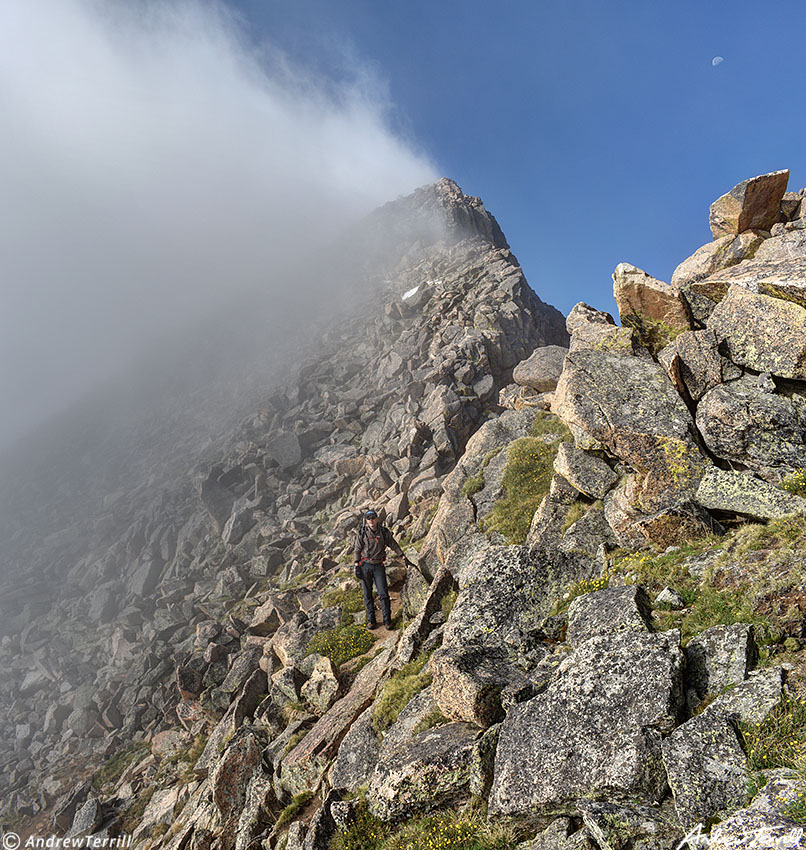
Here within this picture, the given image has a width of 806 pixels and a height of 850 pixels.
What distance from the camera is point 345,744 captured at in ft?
40.5

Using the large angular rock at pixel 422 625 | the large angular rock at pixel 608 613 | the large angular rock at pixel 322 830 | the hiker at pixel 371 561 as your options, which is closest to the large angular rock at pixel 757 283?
the large angular rock at pixel 608 613

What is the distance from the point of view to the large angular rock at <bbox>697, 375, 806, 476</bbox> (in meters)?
11.6

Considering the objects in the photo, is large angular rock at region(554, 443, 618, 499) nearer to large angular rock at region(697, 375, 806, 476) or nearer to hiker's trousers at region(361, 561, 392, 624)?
large angular rock at region(697, 375, 806, 476)

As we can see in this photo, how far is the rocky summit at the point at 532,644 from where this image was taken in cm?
721

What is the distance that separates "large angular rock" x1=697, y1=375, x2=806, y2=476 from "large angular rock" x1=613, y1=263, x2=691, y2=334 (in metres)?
3.83

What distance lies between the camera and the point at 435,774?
28.5ft

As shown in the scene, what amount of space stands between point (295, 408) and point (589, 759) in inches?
1999

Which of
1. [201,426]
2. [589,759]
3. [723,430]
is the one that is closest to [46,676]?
[201,426]

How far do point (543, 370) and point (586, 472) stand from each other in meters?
15.9

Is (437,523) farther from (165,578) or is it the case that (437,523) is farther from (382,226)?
(382,226)

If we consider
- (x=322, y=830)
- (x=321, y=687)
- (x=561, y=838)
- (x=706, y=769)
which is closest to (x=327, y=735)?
(x=321, y=687)

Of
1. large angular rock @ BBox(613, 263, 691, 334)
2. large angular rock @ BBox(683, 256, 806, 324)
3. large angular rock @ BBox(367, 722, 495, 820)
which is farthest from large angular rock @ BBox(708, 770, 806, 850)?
large angular rock @ BBox(613, 263, 691, 334)

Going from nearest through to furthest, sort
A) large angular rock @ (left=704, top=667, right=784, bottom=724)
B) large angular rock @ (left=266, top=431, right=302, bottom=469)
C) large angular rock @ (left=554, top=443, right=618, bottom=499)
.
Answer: large angular rock @ (left=704, top=667, right=784, bottom=724) < large angular rock @ (left=554, top=443, right=618, bottom=499) < large angular rock @ (left=266, top=431, right=302, bottom=469)

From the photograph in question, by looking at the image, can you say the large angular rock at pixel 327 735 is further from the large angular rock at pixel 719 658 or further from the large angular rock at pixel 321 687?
the large angular rock at pixel 719 658
